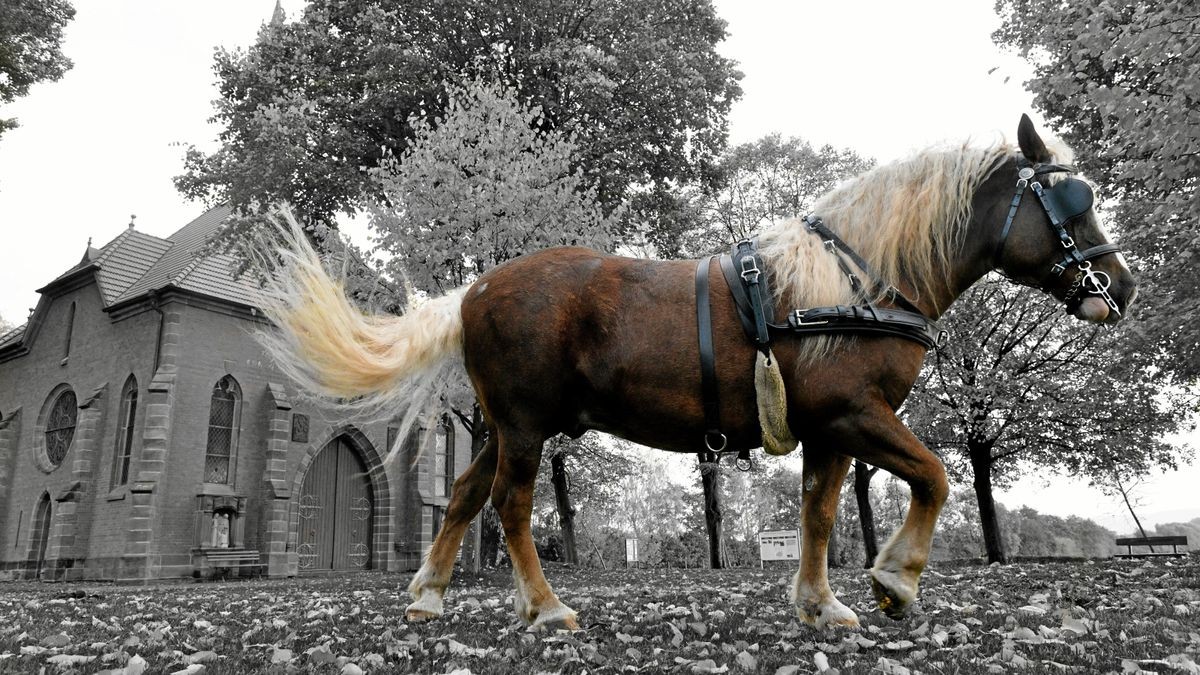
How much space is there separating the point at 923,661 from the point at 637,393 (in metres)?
2.00

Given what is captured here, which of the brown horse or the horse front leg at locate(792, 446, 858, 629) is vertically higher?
the brown horse

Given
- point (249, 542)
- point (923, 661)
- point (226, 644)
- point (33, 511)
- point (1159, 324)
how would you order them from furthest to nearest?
point (33, 511)
point (249, 542)
point (1159, 324)
point (226, 644)
point (923, 661)

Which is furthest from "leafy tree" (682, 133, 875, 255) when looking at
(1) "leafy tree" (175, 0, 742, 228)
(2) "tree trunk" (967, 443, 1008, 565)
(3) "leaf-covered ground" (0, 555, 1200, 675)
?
(3) "leaf-covered ground" (0, 555, 1200, 675)

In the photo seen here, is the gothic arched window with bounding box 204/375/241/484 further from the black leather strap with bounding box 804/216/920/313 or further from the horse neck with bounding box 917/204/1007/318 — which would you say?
the horse neck with bounding box 917/204/1007/318

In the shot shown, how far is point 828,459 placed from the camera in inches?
190

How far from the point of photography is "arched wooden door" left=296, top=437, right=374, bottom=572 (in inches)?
1094

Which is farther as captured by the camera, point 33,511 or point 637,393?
point 33,511

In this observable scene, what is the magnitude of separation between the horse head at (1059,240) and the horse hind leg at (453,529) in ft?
11.7

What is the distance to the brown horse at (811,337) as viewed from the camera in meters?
4.30

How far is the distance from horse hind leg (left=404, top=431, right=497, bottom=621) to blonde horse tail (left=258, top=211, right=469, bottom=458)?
59cm

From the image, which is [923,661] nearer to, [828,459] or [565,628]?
→ [828,459]

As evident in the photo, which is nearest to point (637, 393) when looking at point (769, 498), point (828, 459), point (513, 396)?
point (513, 396)

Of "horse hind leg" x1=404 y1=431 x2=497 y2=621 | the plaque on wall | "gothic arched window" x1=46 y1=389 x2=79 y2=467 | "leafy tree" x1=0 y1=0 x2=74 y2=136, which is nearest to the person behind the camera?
"horse hind leg" x1=404 y1=431 x2=497 y2=621

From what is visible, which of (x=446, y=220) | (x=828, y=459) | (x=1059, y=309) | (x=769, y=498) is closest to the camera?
(x=828, y=459)
